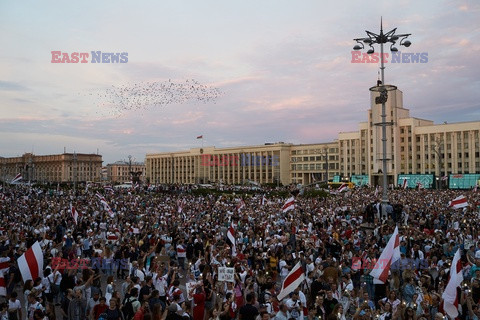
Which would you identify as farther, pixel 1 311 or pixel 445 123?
pixel 445 123

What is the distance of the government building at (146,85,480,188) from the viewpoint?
3241 inches

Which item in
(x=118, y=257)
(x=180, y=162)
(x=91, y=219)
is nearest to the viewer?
(x=118, y=257)

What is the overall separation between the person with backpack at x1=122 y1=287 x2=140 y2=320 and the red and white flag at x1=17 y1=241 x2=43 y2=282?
2.33 meters

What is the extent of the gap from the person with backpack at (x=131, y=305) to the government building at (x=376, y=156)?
183 ft

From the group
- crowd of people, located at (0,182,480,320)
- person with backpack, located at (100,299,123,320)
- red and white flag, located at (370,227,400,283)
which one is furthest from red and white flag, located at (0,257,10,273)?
red and white flag, located at (370,227,400,283)

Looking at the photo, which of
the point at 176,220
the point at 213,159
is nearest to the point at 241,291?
the point at 176,220

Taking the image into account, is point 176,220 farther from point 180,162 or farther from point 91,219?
point 180,162

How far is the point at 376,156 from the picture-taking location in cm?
8488

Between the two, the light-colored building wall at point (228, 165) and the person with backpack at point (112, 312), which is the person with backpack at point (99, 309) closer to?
the person with backpack at point (112, 312)

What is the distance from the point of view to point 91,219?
75.6 feet

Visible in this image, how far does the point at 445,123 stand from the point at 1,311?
94286mm

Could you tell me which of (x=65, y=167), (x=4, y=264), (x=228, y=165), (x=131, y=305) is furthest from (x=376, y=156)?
(x=65, y=167)

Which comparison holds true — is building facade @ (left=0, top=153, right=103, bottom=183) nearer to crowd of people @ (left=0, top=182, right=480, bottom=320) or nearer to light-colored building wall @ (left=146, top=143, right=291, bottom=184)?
light-colored building wall @ (left=146, top=143, right=291, bottom=184)

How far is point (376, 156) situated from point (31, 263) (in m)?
81.9
